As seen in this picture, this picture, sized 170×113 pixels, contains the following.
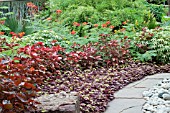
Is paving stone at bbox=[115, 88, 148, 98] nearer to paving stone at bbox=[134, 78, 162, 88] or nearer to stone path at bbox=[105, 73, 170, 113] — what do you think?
stone path at bbox=[105, 73, 170, 113]

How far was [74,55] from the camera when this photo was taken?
504 cm

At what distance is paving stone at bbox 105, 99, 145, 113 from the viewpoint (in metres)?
3.62

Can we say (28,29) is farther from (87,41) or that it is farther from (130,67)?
(130,67)

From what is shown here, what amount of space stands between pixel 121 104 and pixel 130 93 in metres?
0.44

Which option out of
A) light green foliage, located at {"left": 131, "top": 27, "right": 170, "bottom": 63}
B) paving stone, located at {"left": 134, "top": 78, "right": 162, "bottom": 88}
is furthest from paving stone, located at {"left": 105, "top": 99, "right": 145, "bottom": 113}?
light green foliage, located at {"left": 131, "top": 27, "right": 170, "bottom": 63}

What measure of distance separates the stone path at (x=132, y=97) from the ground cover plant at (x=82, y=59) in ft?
0.29

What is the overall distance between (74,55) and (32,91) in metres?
2.13

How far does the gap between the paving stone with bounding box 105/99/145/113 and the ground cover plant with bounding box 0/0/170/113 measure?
0.24ft

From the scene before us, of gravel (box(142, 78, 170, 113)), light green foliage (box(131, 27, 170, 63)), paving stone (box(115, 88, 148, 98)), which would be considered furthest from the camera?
light green foliage (box(131, 27, 170, 63))

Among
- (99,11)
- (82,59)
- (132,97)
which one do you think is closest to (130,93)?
(132,97)

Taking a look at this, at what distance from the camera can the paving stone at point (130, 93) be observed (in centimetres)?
409

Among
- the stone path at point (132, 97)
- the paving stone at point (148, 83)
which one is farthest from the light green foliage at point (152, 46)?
the paving stone at point (148, 83)

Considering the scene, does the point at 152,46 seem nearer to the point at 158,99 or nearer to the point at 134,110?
the point at 158,99

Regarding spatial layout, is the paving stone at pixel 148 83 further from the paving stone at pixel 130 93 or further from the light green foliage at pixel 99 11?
the light green foliage at pixel 99 11
